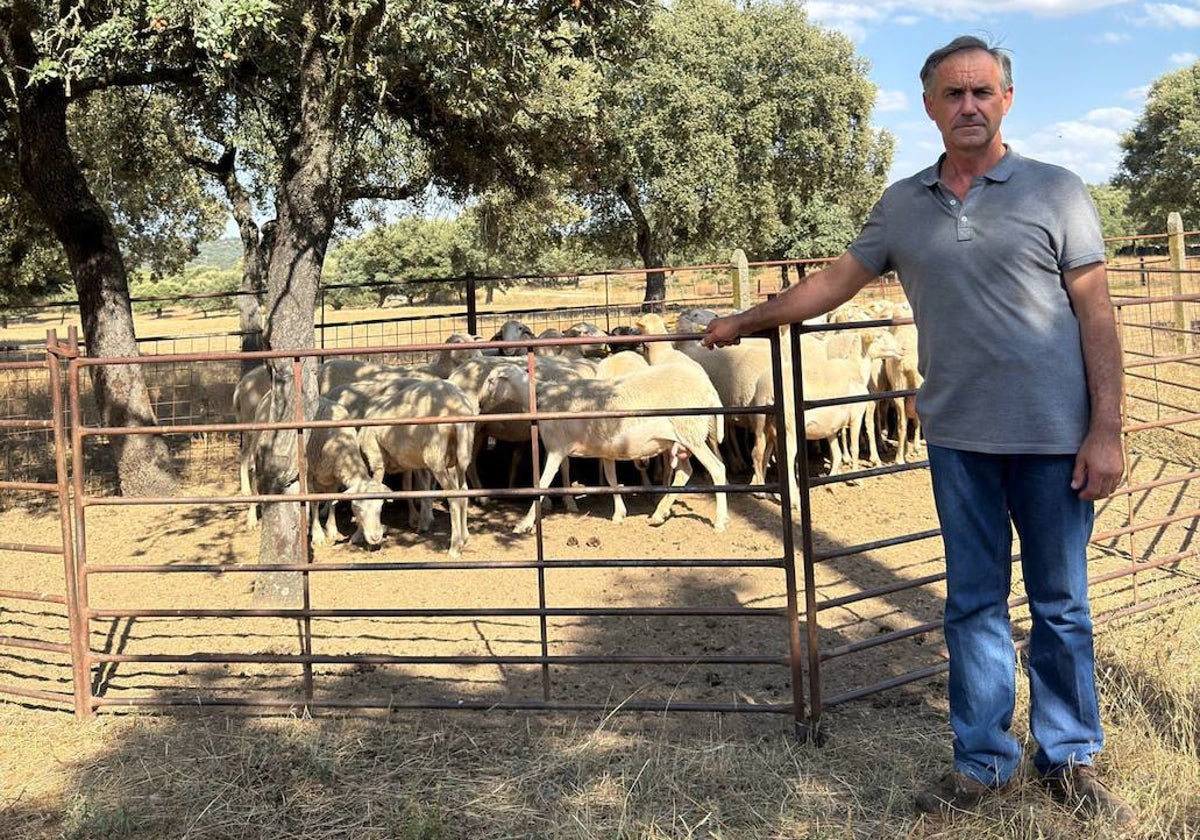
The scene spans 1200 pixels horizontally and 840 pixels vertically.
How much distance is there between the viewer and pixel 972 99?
319 cm

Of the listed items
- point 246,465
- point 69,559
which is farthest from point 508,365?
point 69,559

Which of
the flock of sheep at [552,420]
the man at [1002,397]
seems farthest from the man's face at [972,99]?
the flock of sheep at [552,420]

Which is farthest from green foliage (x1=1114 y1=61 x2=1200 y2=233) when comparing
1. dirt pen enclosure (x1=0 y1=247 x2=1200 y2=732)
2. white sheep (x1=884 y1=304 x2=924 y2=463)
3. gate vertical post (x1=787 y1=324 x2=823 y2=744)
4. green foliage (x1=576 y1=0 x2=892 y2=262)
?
gate vertical post (x1=787 y1=324 x2=823 y2=744)

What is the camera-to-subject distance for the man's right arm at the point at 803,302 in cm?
358

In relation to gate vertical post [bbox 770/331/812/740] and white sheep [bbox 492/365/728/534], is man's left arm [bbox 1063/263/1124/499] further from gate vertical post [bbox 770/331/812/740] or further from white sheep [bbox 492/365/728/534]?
white sheep [bbox 492/365/728/534]

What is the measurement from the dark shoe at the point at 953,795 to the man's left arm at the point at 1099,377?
1114mm

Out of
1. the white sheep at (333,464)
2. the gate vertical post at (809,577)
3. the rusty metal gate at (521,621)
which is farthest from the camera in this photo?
the white sheep at (333,464)

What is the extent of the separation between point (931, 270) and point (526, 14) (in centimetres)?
528

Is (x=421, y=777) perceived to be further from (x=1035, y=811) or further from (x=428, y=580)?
(x=428, y=580)

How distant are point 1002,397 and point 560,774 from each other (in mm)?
2313

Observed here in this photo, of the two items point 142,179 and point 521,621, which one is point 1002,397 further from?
point 142,179

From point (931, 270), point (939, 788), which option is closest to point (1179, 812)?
point (939, 788)

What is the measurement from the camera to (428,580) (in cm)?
753

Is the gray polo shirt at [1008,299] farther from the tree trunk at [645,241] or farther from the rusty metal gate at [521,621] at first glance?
the tree trunk at [645,241]
